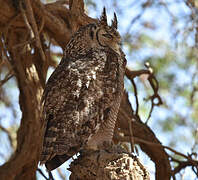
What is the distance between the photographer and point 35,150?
3637 mm

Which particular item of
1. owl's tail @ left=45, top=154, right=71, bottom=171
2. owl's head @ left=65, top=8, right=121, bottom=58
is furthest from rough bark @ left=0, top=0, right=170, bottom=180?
owl's tail @ left=45, top=154, right=71, bottom=171

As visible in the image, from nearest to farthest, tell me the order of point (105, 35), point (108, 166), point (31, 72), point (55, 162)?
point (108, 166) → point (55, 162) → point (105, 35) → point (31, 72)

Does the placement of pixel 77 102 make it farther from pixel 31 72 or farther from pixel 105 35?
pixel 31 72

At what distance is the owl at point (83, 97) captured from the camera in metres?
2.68

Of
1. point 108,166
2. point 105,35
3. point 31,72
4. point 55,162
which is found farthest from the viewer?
point 31,72

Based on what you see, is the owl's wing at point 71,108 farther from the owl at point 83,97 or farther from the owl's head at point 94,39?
the owl's head at point 94,39

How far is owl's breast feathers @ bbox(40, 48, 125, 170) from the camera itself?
267 cm

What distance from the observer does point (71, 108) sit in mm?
2727

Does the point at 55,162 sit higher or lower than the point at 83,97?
lower

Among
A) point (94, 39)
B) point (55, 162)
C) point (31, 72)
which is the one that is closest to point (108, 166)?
point (55, 162)

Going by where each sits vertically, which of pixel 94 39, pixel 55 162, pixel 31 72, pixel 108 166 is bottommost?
pixel 108 166

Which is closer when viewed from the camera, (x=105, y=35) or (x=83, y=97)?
(x=83, y=97)

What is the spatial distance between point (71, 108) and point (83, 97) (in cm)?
10

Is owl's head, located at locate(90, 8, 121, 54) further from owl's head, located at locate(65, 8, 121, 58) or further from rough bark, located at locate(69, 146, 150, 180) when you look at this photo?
rough bark, located at locate(69, 146, 150, 180)
